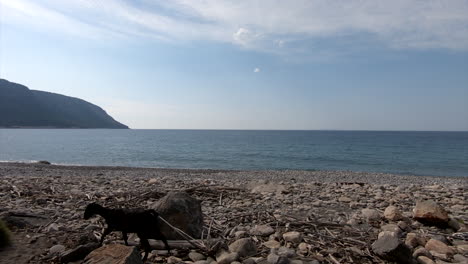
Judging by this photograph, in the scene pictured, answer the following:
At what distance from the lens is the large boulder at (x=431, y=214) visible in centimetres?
616

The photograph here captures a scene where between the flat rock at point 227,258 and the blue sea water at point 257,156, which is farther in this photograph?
the blue sea water at point 257,156

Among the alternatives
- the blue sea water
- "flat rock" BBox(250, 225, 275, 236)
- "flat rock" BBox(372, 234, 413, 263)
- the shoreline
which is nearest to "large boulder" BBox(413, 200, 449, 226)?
"flat rock" BBox(372, 234, 413, 263)

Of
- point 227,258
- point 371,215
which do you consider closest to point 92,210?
point 227,258

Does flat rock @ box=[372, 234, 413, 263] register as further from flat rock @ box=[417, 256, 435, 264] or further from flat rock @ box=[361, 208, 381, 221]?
flat rock @ box=[361, 208, 381, 221]

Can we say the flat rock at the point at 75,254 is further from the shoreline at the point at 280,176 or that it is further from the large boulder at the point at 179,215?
the shoreline at the point at 280,176

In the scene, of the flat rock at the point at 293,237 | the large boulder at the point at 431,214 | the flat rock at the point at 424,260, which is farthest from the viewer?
the large boulder at the point at 431,214

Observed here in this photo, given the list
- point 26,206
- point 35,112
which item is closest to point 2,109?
point 35,112

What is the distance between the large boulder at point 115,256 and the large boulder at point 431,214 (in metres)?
5.73

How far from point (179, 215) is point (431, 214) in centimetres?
499

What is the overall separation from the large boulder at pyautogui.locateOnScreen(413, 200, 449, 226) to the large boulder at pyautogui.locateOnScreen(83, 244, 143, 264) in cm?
573

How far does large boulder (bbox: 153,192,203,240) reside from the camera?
494 cm

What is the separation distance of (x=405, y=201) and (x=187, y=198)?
266 inches

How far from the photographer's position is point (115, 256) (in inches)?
131

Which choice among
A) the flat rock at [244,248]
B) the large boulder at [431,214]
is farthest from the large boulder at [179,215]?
the large boulder at [431,214]
